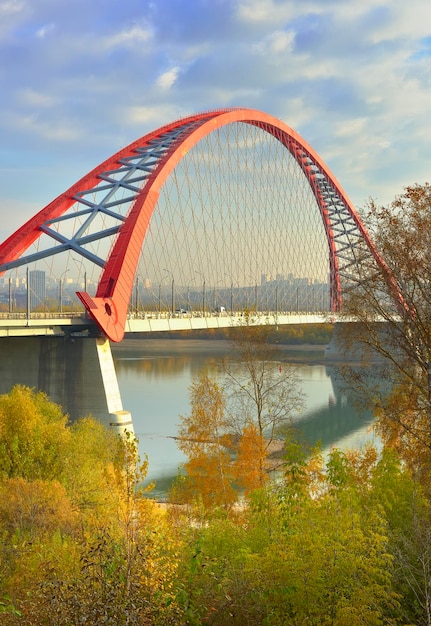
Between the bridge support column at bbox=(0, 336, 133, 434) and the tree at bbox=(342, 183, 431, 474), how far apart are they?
15.0m

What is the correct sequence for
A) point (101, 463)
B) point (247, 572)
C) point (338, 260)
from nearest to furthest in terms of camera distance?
1. point (247, 572)
2. point (101, 463)
3. point (338, 260)

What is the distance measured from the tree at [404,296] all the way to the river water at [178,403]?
152 centimetres

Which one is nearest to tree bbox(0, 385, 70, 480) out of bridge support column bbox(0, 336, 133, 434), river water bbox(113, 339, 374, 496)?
river water bbox(113, 339, 374, 496)

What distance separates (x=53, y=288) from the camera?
3338 cm

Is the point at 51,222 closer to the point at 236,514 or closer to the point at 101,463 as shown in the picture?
the point at 101,463

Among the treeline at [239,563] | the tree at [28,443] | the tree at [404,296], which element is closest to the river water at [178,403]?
the tree at [404,296]

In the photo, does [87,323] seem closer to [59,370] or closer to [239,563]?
[59,370]

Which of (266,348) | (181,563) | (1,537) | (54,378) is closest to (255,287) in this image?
(54,378)

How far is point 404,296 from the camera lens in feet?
36.5

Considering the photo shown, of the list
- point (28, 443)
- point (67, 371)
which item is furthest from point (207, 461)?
point (67, 371)

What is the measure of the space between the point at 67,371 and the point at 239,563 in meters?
18.6

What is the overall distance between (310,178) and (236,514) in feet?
141

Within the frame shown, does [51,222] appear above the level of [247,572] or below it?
above

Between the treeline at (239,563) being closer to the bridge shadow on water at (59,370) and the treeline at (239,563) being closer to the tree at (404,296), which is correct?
the tree at (404,296)
